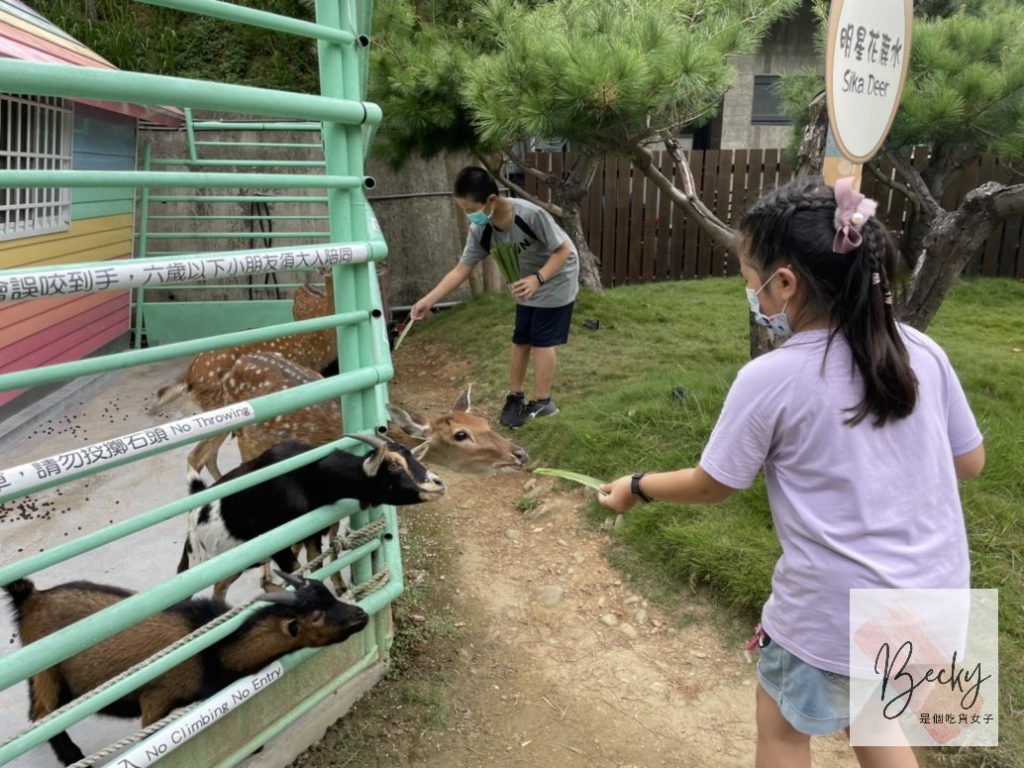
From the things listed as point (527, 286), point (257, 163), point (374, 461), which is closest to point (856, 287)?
point (374, 461)

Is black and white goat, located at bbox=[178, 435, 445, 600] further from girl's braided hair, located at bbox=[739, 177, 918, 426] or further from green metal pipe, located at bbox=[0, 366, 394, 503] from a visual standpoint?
girl's braided hair, located at bbox=[739, 177, 918, 426]

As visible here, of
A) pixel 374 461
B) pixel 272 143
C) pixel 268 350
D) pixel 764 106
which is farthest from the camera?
pixel 764 106

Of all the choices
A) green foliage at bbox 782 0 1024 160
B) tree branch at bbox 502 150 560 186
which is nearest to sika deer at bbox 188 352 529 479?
green foliage at bbox 782 0 1024 160

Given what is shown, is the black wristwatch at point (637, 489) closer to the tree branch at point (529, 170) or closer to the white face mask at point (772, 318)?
the white face mask at point (772, 318)

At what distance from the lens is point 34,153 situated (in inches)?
239

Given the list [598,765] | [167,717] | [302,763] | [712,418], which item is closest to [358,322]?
[167,717]

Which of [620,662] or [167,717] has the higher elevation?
[167,717]

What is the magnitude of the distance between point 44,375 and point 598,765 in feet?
6.18

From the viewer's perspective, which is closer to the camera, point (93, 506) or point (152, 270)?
point (152, 270)

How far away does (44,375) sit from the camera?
1595 mm

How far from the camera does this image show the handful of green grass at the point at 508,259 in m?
5.11

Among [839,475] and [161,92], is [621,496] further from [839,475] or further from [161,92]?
[161,92]

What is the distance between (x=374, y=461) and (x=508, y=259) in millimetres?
2958

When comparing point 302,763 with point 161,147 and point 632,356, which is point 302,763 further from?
point 161,147
